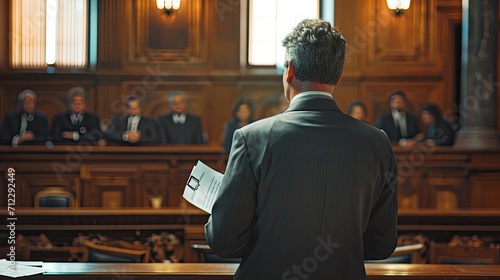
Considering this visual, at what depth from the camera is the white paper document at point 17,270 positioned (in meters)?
2.33

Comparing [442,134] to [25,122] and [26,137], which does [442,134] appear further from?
[25,122]

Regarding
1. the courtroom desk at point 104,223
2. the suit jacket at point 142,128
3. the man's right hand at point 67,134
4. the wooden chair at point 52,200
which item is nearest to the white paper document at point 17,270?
the courtroom desk at point 104,223

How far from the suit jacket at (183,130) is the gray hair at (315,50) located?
7.55m

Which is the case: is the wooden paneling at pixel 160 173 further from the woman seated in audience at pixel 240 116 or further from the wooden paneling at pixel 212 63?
the wooden paneling at pixel 212 63

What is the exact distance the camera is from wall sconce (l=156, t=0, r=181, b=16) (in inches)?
430

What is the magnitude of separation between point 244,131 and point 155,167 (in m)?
5.37

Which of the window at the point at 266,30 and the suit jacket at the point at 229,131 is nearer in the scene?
the suit jacket at the point at 229,131

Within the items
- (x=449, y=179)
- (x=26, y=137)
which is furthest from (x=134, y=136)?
(x=449, y=179)

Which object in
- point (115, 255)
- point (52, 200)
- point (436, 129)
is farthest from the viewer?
point (436, 129)

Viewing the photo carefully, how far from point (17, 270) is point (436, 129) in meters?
7.34

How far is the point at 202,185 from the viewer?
221cm

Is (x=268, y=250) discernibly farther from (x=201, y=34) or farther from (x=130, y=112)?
(x=201, y=34)

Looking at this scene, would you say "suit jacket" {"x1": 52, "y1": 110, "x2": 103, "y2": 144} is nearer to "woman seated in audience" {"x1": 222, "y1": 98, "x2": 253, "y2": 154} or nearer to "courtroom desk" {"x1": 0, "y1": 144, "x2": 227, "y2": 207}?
"woman seated in audience" {"x1": 222, "y1": 98, "x2": 253, "y2": 154}

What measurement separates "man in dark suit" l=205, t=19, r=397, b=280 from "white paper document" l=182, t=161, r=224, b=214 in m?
0.16
